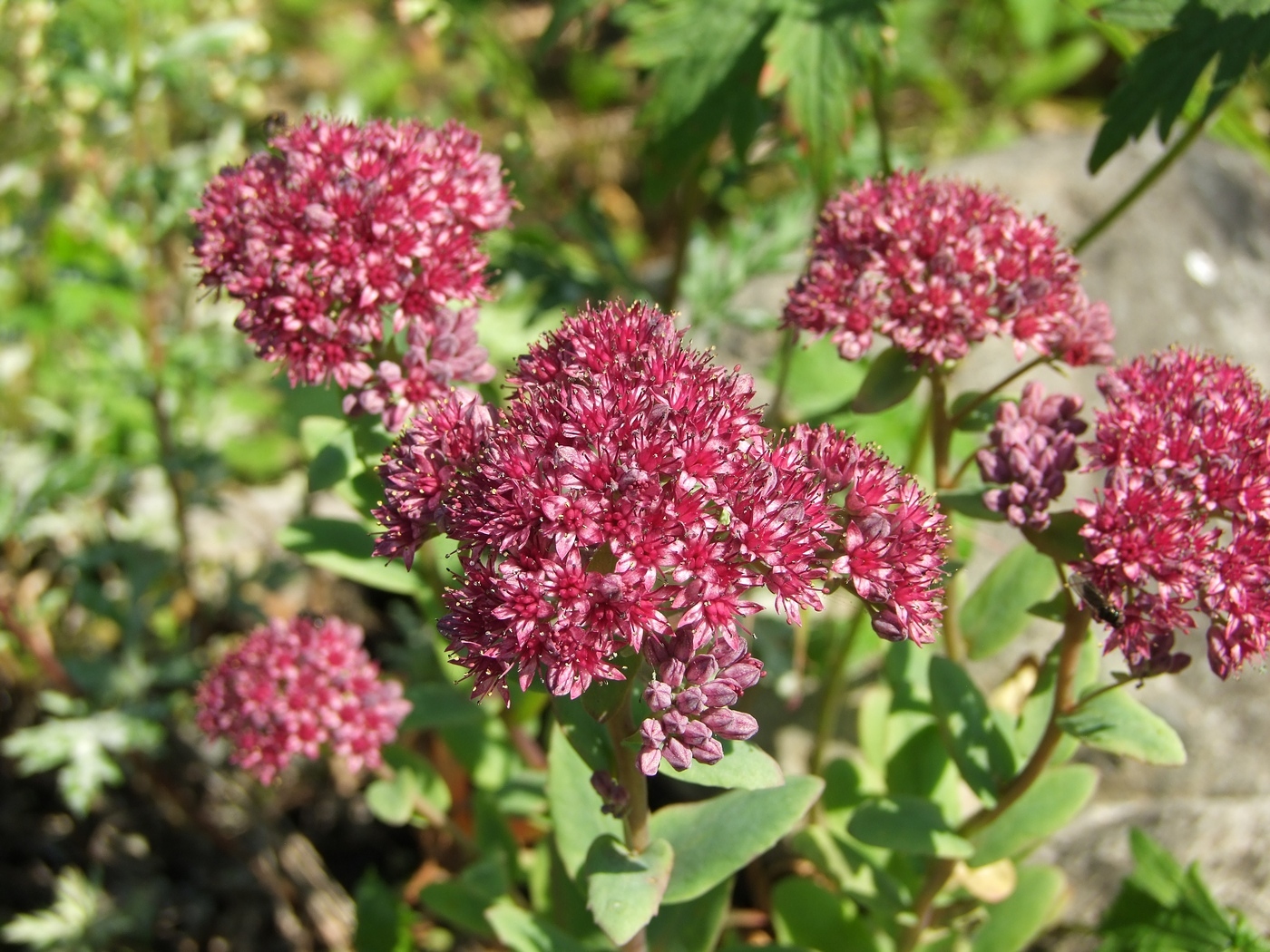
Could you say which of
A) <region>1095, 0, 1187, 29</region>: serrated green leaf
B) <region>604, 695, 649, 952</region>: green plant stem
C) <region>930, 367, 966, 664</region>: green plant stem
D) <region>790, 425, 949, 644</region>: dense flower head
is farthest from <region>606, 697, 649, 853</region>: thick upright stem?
<region>1095, 0, 1187, 29</region>: serrated green leaf

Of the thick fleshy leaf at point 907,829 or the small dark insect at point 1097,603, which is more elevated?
the small dark insect at point 1097,603

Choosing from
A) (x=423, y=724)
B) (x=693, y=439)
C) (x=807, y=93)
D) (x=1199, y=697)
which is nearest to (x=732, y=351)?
(x=807, y=93)

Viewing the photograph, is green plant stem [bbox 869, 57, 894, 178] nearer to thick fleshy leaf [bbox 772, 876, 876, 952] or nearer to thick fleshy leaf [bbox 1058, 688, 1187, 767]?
thick fleshy leaf [bbox 1058, 688, 1187, 767]

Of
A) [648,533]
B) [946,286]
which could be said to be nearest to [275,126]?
[648,533]

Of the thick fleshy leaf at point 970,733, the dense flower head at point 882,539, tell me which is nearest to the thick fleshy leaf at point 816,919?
the thick fleshy leaf at point 970,733

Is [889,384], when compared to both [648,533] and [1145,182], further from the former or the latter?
[1145,182]

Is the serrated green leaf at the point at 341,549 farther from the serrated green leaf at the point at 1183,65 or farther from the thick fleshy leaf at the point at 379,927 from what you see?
the serrated green leaf at the point at 1183,65
